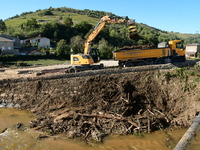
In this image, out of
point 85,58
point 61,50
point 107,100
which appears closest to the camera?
point 107,100

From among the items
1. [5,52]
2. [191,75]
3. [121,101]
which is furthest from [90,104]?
[5,52]

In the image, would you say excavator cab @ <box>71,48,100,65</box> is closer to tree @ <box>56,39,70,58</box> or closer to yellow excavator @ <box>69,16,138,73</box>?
yellow excavator @ <box>69,16,138,73</box>

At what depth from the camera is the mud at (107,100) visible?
10.3 metres

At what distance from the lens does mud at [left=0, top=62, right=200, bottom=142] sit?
10.3m

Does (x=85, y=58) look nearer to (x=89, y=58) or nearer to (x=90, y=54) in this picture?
(x=89, y=58)

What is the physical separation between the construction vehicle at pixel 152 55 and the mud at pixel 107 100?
3.43 metres

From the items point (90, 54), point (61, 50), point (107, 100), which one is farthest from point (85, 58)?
point (61, 50)

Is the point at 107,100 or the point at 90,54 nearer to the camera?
the point at 107,100

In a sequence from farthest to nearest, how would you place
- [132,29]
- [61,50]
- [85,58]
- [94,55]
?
[61,50], [94,55], [85,58], [132,29]

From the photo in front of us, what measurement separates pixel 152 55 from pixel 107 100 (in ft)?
25.7

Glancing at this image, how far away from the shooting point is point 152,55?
1745 cm

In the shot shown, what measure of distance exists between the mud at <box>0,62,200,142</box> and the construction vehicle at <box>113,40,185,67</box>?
343 cm

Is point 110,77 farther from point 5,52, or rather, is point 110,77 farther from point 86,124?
point 5,52

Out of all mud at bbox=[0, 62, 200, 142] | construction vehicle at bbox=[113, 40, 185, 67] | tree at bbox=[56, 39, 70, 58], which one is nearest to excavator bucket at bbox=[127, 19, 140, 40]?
construction vehicle at bbox=[113, 40, 185, 67]
